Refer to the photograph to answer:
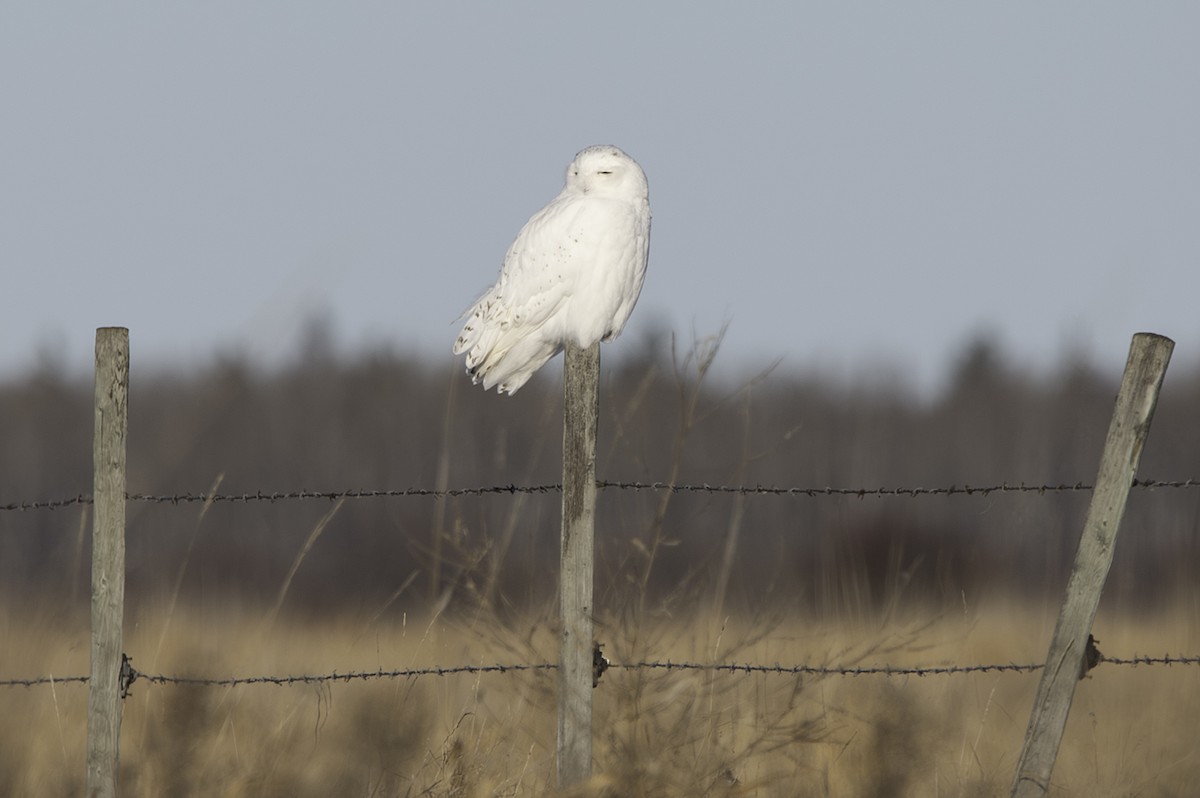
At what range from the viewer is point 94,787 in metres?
3.80

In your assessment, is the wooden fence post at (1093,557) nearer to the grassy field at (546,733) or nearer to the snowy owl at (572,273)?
the grassy field at (546,733)

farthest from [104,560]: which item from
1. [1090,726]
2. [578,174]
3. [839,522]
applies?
[839,522]

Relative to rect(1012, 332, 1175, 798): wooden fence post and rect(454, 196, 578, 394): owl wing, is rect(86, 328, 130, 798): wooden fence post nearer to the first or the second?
rect(454, 196, 578, 394): owl wing

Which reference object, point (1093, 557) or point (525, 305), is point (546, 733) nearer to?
point (525, 305)

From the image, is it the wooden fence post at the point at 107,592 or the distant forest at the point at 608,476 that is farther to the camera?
the distant forest at the point at 608,476

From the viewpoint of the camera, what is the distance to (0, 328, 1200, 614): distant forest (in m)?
11.3

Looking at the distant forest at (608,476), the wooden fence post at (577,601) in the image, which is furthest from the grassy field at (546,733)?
the distant forest at (608,476)

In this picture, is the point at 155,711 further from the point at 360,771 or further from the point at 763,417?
the point at 763,417

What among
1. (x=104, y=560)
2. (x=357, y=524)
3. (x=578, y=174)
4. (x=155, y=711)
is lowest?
(x=357, y=524)

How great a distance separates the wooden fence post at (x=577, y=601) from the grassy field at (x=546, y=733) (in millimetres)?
75

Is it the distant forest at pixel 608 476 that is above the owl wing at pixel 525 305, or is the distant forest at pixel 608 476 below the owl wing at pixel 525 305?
below

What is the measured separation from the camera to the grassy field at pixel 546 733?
3861 millimetres

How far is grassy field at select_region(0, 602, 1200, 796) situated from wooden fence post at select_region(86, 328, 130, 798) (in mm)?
129

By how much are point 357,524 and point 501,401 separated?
178 centimetres
